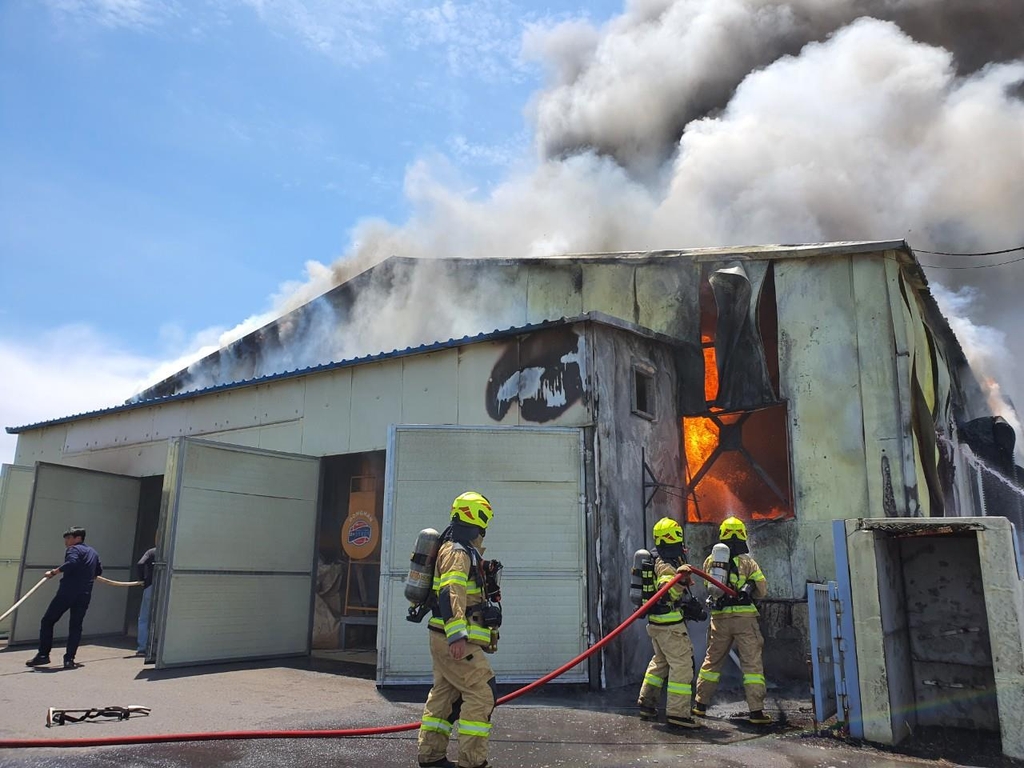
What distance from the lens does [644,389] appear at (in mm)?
9570

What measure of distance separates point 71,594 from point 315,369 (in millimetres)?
4182

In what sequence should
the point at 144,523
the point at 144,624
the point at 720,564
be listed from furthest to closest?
the point at 144,523 → the point at 144,624 → the point at 720,564

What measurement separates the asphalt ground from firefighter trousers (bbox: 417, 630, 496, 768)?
32cm

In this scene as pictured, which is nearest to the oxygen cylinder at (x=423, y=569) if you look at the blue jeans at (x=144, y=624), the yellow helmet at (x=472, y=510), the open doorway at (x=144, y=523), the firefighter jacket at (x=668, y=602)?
the yellow helmet at (x=472, y=510)

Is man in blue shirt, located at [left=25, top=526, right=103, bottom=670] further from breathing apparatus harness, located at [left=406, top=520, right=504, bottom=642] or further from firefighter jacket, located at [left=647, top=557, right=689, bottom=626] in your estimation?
firefighter jacket, located at [left=647, top=557, right=689, bottom=626]

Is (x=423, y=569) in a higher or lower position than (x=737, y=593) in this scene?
higher

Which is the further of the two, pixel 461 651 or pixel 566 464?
pixel 566 464

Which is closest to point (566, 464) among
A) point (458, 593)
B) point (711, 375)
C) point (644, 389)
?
point (644, 389)

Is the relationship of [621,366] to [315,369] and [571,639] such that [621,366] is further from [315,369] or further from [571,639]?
[315,369]

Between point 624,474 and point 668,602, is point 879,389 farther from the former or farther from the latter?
point 668,602

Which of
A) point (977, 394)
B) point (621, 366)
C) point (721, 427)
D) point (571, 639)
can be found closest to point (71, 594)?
point (571, 639)

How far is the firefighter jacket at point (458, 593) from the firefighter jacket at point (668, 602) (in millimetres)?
2137

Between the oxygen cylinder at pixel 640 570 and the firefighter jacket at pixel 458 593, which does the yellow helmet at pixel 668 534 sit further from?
the firefighter jacket at pixel 458 593

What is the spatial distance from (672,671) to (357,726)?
8.88ft
